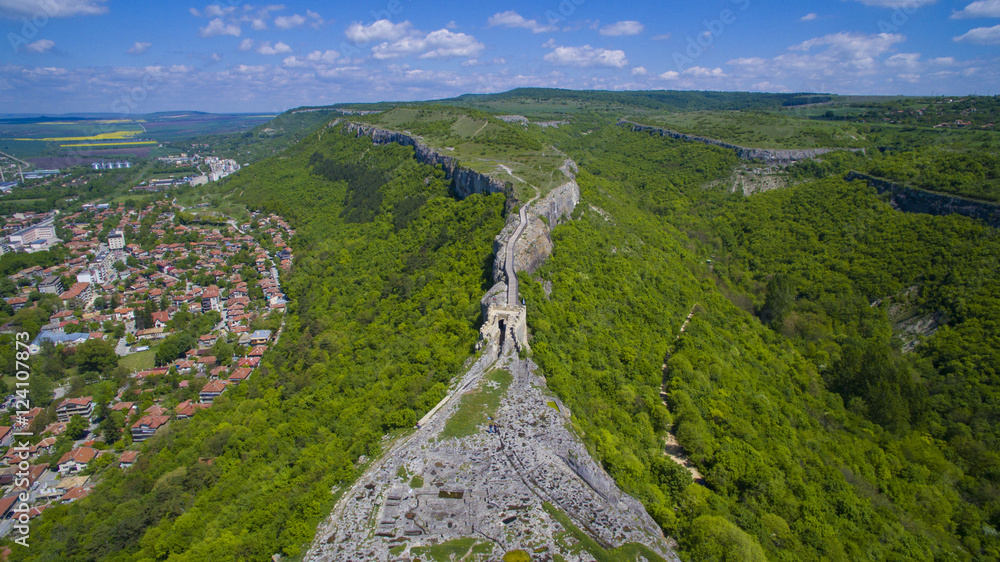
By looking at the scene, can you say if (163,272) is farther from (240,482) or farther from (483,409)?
(483,409)

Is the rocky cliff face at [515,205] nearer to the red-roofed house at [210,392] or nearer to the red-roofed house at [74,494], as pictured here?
the red-roofed house at [210,392]

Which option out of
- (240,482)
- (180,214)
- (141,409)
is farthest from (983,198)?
(180,214)

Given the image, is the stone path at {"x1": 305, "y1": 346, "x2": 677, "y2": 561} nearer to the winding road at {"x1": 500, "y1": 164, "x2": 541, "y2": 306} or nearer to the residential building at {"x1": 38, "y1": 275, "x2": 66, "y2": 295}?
the winding road at {"x1": 500, "y1": 164, "x2": 541, "y2": 306}

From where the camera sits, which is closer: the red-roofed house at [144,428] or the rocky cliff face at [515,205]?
the rocky cliff face at [515,205]

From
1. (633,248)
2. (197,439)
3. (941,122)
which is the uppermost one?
(941,122)

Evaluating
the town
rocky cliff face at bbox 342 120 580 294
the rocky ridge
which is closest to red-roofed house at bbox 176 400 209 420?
the town

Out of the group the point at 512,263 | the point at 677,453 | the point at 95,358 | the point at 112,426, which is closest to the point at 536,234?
the point at 512,263

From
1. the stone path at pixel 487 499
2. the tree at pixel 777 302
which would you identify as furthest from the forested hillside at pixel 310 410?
the tree at pixel 777 302
